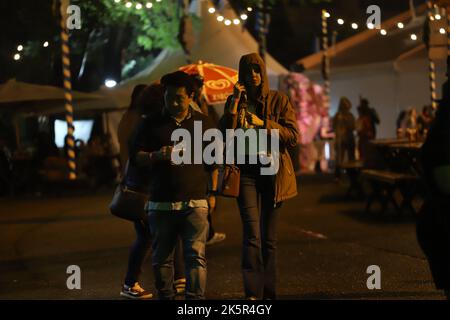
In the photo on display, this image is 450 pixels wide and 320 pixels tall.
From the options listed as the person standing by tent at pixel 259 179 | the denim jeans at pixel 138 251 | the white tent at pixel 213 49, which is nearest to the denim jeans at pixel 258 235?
the person standing by tent at pixel 259 179

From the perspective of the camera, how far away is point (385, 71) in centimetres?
2227

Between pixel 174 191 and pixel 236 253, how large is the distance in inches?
149

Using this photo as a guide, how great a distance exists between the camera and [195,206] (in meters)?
6.12

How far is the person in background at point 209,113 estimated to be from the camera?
25.0 ft

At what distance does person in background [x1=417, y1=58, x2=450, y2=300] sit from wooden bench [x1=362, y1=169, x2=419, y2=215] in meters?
6.83

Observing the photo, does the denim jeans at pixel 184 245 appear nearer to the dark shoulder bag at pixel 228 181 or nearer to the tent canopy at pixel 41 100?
the dark shoulder bag at pixel 228 181

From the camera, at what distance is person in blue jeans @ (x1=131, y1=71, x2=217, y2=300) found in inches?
241

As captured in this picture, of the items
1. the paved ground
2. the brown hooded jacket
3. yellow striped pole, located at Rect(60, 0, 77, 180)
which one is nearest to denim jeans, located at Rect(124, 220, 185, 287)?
the paved ground

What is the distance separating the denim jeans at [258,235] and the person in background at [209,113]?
0.43 meters

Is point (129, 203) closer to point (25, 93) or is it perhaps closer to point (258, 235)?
point (258, 235)

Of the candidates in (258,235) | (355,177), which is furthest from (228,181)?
(355,177)

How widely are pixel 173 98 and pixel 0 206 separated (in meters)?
10.7

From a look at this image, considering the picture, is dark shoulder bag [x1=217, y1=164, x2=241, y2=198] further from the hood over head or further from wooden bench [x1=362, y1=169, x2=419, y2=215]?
wooden bench [x1=362, y1=169, x2=419, y2=215]

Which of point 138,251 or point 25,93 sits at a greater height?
point 25,93
